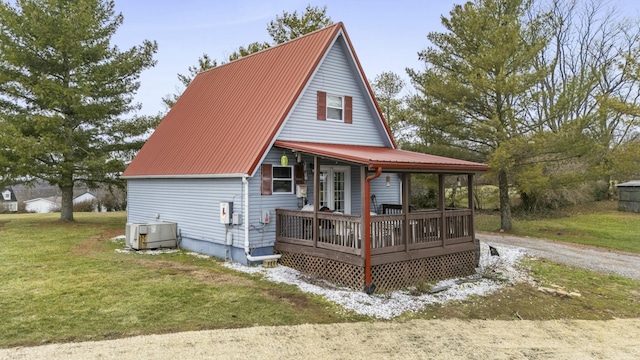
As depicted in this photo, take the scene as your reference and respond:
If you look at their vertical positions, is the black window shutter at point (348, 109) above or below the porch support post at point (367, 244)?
above

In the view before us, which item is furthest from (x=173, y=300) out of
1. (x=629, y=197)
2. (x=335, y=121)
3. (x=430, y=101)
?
(x=629, y=197)

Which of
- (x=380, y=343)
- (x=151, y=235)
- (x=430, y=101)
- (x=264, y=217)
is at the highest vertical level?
(x=430, y=101)

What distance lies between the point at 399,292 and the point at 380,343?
118 inches

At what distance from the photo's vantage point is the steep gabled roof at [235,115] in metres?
11.3

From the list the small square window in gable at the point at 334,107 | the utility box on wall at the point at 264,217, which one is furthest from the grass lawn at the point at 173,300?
the small square window in gable at the point at 334,107

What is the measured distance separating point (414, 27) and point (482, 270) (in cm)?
1627

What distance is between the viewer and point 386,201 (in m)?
14.6

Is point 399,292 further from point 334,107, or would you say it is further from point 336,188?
point 334,107

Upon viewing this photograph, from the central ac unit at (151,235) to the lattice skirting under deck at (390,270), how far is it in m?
4.45

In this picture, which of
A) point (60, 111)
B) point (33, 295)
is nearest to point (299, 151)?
point (33, 295)

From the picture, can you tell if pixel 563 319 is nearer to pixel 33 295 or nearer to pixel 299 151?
pixel 299 151

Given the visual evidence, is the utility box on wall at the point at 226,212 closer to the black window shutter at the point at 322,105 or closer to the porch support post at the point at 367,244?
the black window shutter at the point at 322,105

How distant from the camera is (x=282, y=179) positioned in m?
11.4

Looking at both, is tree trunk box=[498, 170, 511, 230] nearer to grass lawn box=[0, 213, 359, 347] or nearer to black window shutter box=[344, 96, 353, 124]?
black window shutter box=[344, 96, 353, 124]
